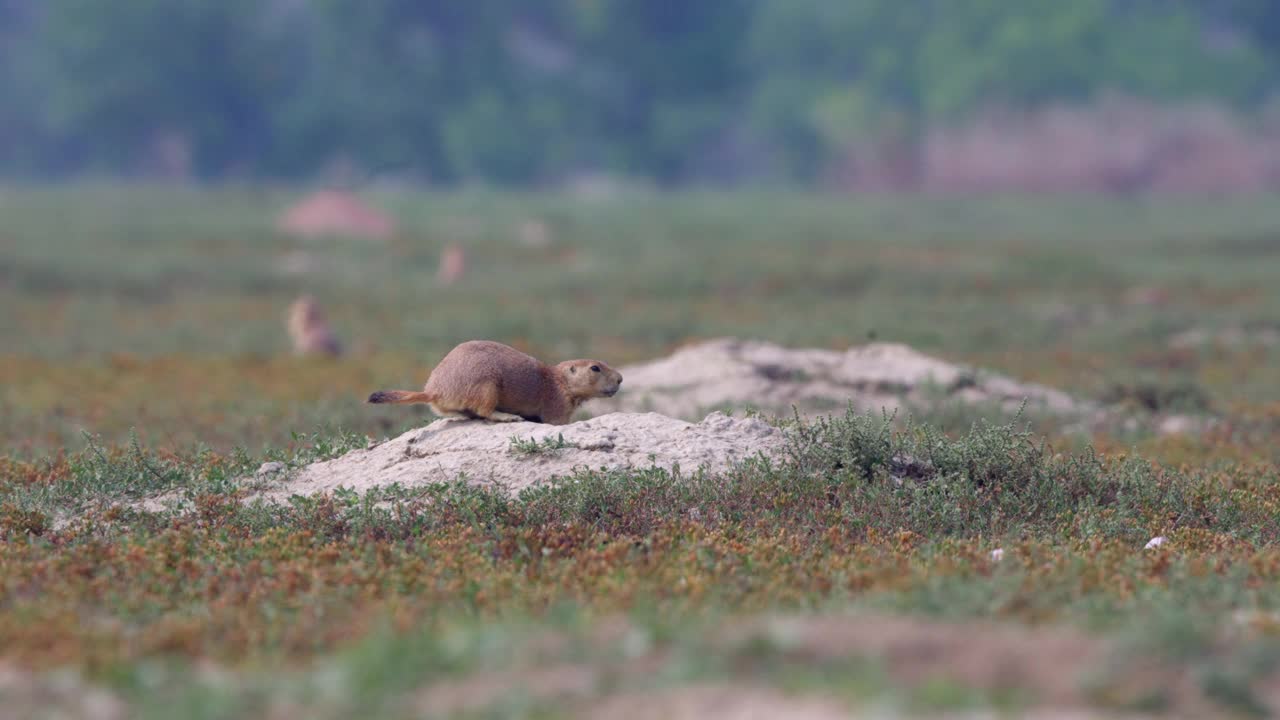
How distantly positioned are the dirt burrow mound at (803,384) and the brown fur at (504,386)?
121 inches

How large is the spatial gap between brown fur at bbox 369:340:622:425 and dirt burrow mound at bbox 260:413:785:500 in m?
0.17

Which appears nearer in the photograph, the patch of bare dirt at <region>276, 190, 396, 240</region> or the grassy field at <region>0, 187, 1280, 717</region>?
the grassy field at <region>0, 187, 1280, 717</region>

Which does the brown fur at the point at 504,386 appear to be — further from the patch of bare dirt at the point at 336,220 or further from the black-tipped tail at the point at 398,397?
the patch of bare dirt at the point at 336,220

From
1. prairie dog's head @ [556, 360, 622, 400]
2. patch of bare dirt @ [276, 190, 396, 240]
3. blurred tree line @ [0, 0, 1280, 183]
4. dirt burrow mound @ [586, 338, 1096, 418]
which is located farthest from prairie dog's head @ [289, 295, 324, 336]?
blurred tree line @ [0, 0, 1280, 183]

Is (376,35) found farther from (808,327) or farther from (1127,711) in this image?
(1127,711)

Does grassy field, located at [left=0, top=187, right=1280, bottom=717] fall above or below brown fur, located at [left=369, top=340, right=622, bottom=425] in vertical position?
below

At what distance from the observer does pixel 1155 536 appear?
31.1 feet

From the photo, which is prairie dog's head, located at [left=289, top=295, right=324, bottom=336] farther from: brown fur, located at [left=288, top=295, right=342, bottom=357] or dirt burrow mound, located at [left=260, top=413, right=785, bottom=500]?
dirt burrow mound, located at [left=260, top=413, right=785, bottom=500]

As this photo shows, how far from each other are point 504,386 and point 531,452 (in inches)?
24.4

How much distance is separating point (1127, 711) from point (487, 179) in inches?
2820

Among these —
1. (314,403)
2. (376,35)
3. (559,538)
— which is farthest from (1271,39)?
(559,538)

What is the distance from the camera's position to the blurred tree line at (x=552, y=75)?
7262 cm

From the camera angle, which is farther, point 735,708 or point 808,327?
point 808,327

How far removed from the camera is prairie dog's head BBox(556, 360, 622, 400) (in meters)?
10.7
